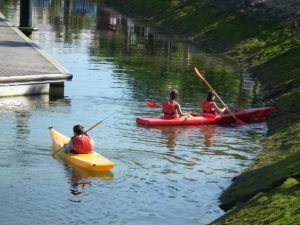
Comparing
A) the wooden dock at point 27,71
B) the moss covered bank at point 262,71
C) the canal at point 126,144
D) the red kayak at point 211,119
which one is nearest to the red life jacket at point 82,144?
the canal at point 126,144

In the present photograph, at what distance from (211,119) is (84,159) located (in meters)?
7.73

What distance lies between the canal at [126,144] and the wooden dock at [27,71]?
1.64 ft

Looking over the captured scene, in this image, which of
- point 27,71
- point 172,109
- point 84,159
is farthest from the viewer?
point 27,71

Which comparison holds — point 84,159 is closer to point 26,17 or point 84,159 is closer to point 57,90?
point 57,90

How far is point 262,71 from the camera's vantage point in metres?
37.3

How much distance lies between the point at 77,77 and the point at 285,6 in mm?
16351

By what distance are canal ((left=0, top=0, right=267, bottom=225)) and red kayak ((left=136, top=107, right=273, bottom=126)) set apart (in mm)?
319

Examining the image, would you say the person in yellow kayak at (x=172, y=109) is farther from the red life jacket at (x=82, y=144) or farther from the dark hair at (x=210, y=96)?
the red life jacket at (x=82, y=144)

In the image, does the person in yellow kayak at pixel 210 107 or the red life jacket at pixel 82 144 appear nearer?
the red life jacket at pixel 82 144

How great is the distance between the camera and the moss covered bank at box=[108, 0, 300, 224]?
16266 mm

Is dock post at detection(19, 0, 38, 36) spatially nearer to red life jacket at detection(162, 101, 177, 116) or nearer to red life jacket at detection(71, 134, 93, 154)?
red life jacket at detection(162, 101, 177, 116)

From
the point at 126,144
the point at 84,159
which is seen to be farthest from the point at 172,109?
the point at 84,159

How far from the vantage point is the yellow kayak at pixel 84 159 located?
2064 centimetres

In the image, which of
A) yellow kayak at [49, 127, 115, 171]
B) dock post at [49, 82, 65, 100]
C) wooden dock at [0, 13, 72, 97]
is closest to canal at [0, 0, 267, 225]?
yellow kayak at [49, 127, 115, 171]
